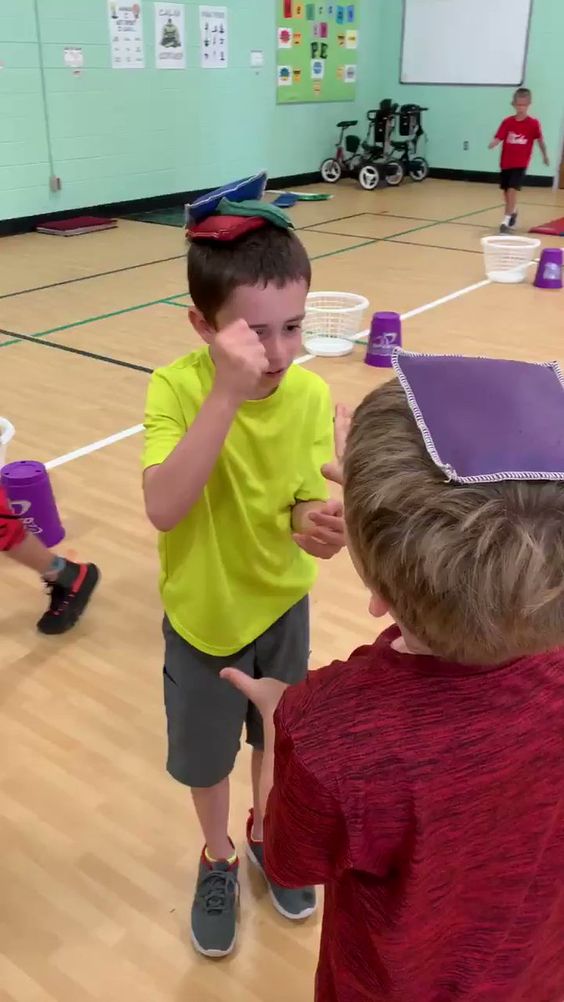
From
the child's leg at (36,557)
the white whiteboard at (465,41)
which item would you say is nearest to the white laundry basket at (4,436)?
the child's leg at (36,557)

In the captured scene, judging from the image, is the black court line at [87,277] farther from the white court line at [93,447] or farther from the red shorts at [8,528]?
the red shorts at [8,528]

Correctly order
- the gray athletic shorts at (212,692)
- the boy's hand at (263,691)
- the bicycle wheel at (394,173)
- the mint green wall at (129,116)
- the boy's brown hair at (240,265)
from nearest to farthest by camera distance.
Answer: the boy's hand at (263,691) → the boy's brown hair at (240,265) → the gray athletic shorts at (212,692) → the mint green wall at (129,116) → the bicycle wheel at (394,173)

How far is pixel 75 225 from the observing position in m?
7.07

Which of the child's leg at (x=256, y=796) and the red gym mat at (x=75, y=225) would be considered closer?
the child's leg at (x=256, y=796)

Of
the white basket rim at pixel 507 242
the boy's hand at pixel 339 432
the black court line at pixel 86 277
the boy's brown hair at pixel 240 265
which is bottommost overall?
the black court line at pixel 86 277

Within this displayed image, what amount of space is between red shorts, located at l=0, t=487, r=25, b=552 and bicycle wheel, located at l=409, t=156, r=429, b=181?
9.14 m

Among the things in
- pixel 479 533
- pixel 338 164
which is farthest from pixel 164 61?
pixel 479 533

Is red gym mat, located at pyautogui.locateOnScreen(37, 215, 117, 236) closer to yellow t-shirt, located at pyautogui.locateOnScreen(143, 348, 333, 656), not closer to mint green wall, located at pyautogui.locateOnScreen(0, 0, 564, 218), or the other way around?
mint green wall, located at pyautogui.locateOnScreen(0, 0, 564, 218)

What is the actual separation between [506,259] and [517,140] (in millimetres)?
2376

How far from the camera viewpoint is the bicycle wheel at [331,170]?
9672 mm

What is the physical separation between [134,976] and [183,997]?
0.09 m

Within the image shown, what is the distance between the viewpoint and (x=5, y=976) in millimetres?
1347

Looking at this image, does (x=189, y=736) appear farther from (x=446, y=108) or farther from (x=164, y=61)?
(x=446, y=108)

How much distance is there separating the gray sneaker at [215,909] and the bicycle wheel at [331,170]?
9.37m
